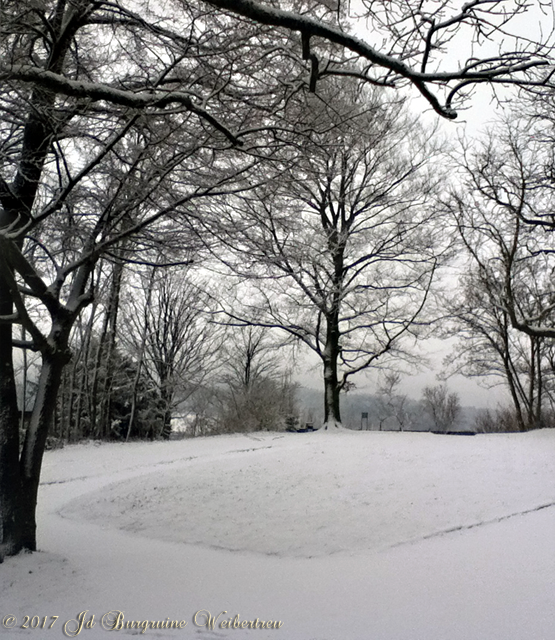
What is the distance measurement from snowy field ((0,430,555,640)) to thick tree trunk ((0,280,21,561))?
23 cm

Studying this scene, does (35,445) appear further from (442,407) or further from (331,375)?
(442,407)

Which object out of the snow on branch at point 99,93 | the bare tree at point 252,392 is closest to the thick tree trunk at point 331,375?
the bare tree at point 252,392

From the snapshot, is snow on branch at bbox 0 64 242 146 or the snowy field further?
the snowy field

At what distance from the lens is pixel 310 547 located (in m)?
5.44

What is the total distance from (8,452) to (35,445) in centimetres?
27

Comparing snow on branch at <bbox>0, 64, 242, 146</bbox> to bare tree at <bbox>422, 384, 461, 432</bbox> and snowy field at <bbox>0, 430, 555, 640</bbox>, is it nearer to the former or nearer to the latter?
snowy field at <bbox>0, 430, 555, 640</bbox>

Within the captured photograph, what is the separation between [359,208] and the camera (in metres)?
13.9

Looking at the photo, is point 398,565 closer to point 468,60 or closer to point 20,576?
point 20,576

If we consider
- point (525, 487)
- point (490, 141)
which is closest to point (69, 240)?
point (525, 487)

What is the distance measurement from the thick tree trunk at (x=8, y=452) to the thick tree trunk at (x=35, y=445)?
80mm

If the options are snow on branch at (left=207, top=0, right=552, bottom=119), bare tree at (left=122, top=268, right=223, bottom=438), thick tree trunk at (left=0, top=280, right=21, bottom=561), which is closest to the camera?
snow on branch at (left=207, top=0, right=552, bottom=119)

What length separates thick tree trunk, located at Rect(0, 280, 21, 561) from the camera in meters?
4.34

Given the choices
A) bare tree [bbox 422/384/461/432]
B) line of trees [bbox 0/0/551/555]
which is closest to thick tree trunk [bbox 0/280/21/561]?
line of trees [bbox 0/0/551/555]

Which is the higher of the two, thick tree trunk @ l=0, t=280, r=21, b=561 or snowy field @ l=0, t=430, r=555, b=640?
thick tree trunk @ l=0, t=280, r=21, b=561
